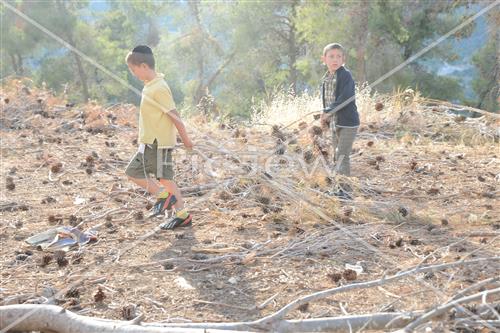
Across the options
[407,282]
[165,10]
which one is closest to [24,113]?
[407,282]

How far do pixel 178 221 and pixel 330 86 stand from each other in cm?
179

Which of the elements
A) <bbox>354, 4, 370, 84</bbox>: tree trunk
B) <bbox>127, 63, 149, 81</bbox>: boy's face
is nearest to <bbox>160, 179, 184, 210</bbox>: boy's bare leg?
<bbox>127, 63, 149, 81</bbox>: boy's face

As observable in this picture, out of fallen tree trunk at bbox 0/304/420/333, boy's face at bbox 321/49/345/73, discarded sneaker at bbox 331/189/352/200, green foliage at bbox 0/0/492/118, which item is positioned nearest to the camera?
fallen tree trunk at bbox 0/304/420/333

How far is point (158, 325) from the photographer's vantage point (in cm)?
214

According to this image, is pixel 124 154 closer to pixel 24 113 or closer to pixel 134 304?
pixel 24 113

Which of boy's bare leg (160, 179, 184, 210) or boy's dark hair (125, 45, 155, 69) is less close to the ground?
boy's dark hair (125, 45, 155, 69)

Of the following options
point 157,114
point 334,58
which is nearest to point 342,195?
point 334,58

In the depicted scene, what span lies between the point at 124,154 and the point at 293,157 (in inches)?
78.2

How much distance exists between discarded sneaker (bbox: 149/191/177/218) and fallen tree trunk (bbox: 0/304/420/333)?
1566mm

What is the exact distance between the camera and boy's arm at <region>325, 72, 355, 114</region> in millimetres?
4426

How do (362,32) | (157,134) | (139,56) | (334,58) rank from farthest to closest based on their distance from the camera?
(362,32)
(334,58)
(157,134)
(139,56)

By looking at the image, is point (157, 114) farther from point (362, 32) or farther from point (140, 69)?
point (362, 32)

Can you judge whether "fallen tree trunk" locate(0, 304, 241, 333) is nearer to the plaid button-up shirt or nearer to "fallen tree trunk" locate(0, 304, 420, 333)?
"fallen tree trunk" locate(0, 304, 420, 333)

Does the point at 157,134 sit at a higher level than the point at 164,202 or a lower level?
higher
